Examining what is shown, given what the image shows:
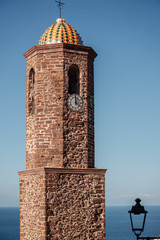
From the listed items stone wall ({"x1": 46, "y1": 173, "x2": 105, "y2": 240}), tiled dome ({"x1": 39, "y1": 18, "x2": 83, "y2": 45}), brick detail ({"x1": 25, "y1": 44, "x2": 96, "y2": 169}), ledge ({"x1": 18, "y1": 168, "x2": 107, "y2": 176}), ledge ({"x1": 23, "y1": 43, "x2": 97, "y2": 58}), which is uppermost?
tiled dome ({"x1": 39, "y1": 18, "x2": 83, "y2": 45})

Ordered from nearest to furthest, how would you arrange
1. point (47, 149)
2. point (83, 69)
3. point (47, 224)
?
point (47, 224), point (47, 149), point (83, 69)

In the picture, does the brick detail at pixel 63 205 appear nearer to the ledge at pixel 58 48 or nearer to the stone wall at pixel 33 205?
the stone wall at pixel 33 205

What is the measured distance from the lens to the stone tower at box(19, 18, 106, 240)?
40.6 ft

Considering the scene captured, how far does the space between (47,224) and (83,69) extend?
529 centimetres

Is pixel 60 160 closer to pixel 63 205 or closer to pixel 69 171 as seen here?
pixel 69 171

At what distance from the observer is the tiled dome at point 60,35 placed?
13.8 metres

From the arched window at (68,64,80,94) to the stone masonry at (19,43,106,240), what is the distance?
0.20 metres

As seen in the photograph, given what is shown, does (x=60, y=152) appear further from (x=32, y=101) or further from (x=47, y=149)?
(x=32, y=101)

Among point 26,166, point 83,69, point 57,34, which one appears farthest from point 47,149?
point 57,34

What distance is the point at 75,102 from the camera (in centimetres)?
1338

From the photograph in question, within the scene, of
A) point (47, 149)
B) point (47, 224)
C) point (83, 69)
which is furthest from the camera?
point (83, 69)

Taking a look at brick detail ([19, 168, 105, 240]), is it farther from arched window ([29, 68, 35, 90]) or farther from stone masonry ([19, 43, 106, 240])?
arched window ([29, 68, 35, 90])

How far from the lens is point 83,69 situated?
13.7m

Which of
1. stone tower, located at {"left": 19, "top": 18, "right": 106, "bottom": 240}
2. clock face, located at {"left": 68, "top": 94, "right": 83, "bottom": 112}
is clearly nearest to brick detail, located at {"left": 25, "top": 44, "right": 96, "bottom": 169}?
stone tower, located at {"left": 19, "top": 18, "right": 106, "bottom": 240}
